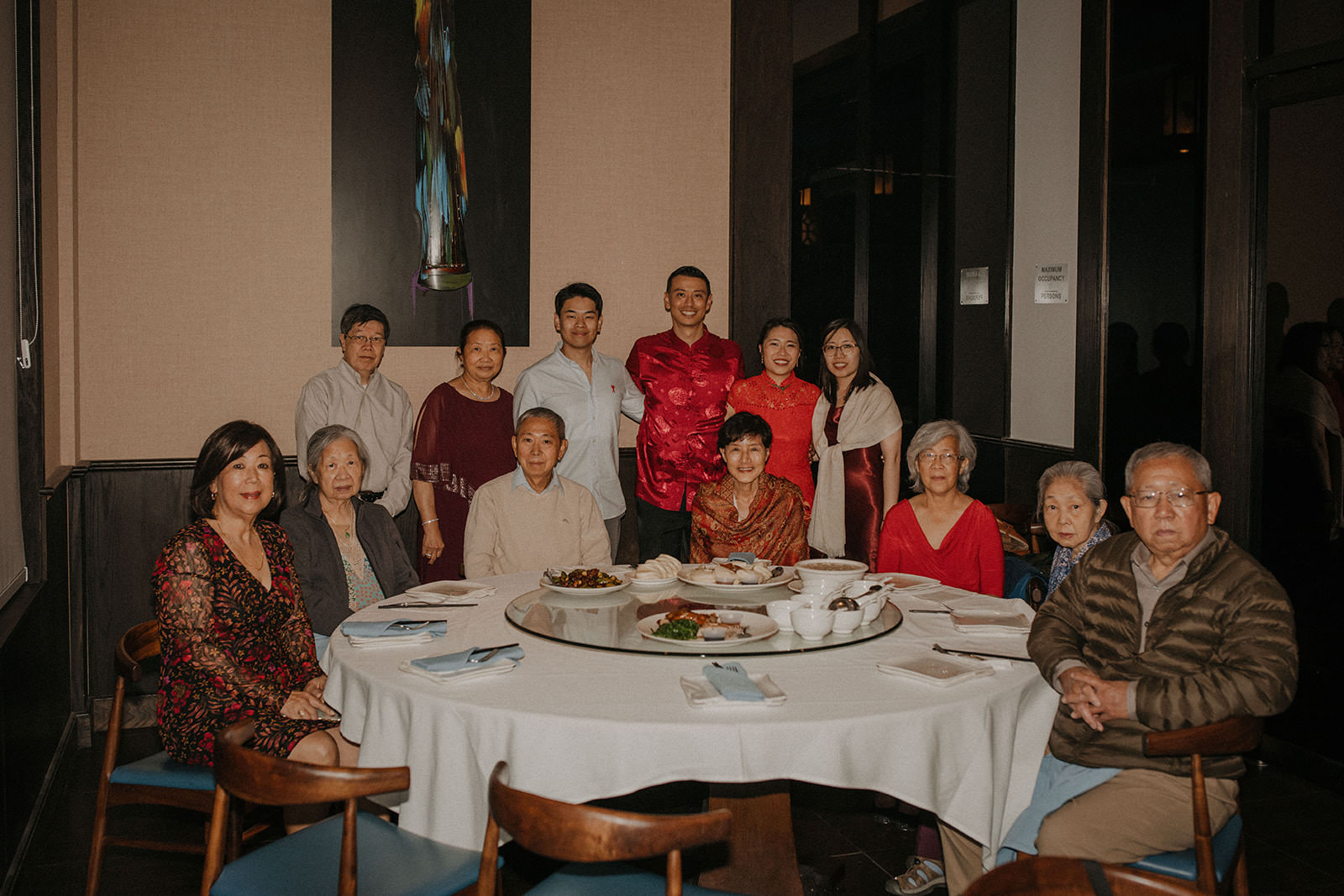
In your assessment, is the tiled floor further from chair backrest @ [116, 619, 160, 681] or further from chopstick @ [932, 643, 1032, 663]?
chopstick @ [932, 643, 1032, 663]

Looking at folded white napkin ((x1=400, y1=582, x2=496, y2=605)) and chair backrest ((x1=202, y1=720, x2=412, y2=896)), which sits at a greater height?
folded white napkin ((x1=400, y1=582, x2=496, y2=605))

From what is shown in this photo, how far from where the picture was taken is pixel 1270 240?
12.4 feet

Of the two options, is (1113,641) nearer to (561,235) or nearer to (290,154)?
(561,235)

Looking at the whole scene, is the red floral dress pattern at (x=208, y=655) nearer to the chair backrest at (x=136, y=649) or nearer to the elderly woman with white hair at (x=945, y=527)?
the chair backrest at (x=136, y=649)

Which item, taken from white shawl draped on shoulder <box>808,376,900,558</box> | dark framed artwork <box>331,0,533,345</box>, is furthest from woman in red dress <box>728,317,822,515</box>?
dark framed artwork <box>331,0,533,345</box>

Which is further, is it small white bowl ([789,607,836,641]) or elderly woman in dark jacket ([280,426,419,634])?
elderly woman in dark jacket ([280,426,419,634])

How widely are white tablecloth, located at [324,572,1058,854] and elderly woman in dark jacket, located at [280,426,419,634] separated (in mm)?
889

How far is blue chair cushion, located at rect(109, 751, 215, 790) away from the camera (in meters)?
Result: 2.36

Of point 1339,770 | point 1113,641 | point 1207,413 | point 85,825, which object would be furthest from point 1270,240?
point 85,825

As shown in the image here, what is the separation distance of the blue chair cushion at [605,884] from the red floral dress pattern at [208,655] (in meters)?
0.81

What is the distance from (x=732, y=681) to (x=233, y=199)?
11.8 ft

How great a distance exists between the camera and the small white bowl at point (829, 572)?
2645 mm

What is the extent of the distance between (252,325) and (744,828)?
3.23 m

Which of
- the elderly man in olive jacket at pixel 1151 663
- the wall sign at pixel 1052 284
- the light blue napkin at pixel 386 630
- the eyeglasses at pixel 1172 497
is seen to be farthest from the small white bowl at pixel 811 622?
the wall sign at pixel 1052 284
